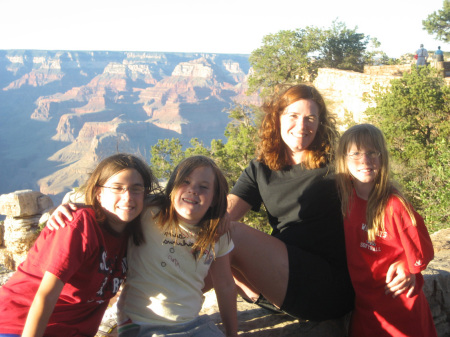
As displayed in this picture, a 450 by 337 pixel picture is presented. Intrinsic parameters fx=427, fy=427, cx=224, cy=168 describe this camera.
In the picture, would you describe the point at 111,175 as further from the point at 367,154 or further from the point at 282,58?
the point at 282,58

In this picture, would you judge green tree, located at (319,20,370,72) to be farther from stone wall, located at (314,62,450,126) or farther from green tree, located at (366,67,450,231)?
green tree, located at (366,67,450,231)

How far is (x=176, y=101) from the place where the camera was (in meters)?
132

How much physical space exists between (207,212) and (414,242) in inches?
41.0

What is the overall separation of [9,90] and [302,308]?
510 feet

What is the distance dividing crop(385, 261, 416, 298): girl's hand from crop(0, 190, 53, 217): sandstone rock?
1544cm

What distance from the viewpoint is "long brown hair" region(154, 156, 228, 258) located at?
210 cm

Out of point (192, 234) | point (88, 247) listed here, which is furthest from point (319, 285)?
point (88, 247)

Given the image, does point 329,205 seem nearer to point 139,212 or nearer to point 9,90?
point 139,212

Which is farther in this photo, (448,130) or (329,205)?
(448,130)

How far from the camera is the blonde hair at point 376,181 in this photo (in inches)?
87.1

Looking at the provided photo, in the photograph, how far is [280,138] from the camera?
2.71m

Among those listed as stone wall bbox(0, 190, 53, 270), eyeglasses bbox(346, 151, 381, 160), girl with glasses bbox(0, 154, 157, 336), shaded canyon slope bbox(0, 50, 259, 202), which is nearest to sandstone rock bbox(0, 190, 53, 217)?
stone wall bbox(0, 190, 53, 270)

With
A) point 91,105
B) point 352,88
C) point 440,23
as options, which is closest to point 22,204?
point 352,88

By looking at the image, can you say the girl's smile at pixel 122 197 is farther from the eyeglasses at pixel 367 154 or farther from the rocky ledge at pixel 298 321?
the eyeglasses at pixel 367 154
